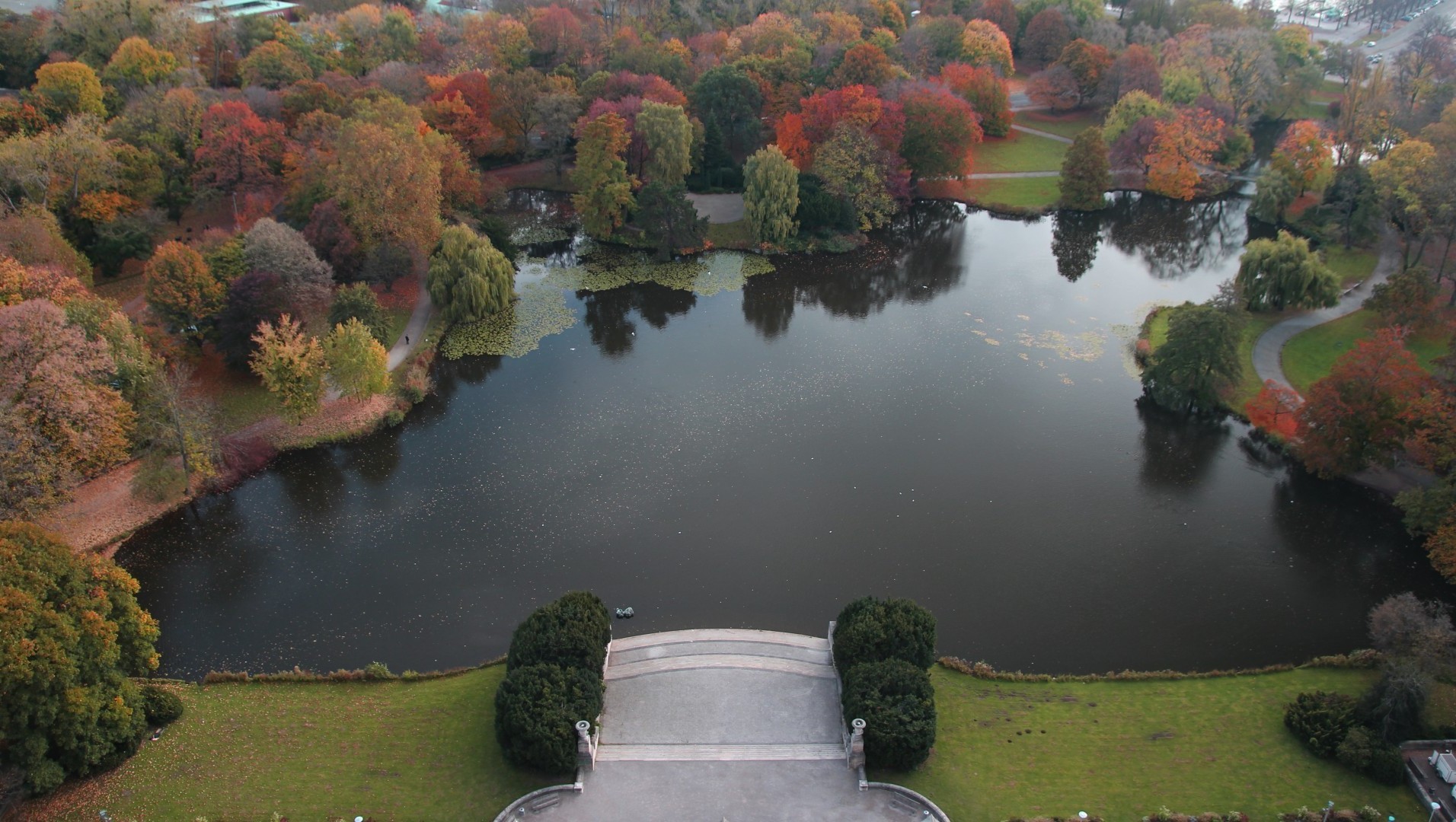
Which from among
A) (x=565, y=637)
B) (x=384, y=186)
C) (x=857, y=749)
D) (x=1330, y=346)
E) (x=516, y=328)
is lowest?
(x=857, y=749)

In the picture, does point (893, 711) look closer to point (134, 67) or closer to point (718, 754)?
point (718, 754)

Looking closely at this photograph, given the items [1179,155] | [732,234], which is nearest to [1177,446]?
[732,234]

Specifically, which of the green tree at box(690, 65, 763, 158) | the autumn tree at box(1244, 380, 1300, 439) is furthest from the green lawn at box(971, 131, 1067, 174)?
the autumn tree at box(1244, 380, 1300, 439)

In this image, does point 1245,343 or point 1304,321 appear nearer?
point 1245,343

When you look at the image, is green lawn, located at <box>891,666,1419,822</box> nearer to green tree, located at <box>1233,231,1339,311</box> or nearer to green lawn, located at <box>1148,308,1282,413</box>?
green lawn, located at <box>1148,308,1282,413</box>

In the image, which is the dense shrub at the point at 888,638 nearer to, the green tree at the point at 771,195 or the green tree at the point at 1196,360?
the green tree at the point at 1196,360

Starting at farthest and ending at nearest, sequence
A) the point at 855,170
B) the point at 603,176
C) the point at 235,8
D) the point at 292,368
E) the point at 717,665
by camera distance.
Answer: the point at 235,8, the point at 855,170, the point at 603,176, the point at 292,368, the point at 717,665
